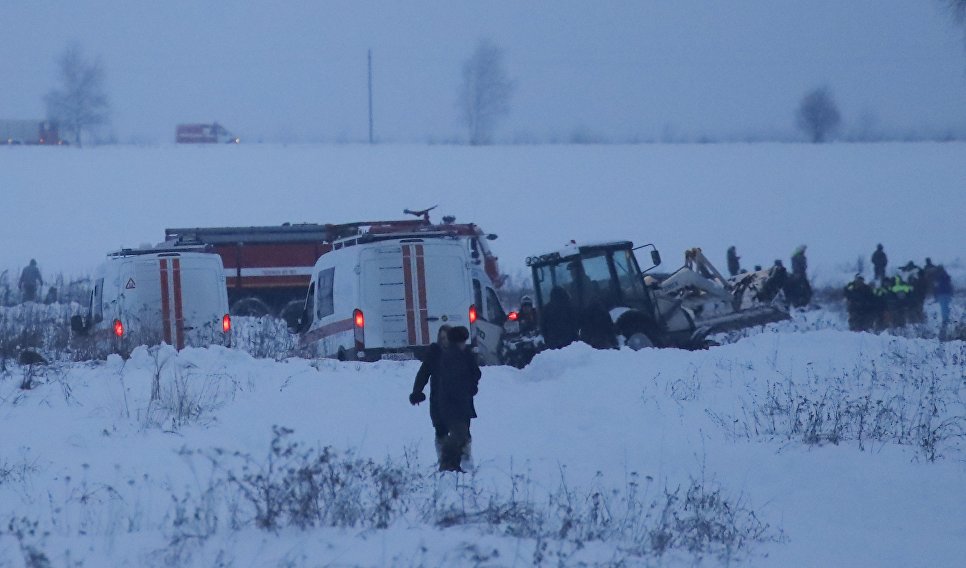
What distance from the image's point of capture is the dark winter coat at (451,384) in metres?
10.3

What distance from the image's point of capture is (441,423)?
412 inches

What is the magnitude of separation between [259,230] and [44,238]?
2018cm

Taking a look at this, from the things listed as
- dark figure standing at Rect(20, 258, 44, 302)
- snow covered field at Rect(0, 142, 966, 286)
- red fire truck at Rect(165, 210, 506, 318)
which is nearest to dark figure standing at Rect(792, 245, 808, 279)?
snow covered field at Rect(0, 142, 966, 286)

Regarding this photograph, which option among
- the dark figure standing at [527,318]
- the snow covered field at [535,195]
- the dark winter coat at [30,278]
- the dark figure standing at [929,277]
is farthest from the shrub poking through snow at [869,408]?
the snow covered field at [535,195]

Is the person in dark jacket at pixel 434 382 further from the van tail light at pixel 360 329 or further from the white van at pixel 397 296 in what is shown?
the van tail light at pixel 360 329

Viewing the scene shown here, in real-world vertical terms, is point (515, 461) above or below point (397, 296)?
below

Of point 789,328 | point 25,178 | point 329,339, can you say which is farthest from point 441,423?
point 25,178

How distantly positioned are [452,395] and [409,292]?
7978 millimetres

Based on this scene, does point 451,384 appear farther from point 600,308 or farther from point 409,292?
point 600,308

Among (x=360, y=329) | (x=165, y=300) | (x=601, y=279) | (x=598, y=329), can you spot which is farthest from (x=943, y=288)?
(x=165, y=300)

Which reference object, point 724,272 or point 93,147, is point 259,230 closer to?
point 724,272

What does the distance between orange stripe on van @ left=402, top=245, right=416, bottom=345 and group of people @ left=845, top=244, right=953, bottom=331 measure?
11480 millimetres

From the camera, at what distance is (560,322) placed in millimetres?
20516

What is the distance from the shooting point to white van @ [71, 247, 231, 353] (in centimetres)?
1875
